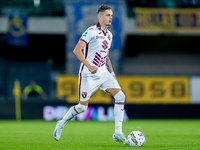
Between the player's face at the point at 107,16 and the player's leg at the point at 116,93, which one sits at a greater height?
the player's face at the point at 107,16

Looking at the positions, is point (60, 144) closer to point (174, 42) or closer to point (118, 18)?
point (118, 18)

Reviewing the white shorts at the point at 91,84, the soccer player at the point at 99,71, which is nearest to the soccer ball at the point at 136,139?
the soccer player at the point at 99,71

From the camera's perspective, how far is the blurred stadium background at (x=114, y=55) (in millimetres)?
18156

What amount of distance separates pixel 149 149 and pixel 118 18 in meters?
16.9

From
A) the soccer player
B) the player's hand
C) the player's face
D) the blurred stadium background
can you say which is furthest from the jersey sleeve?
the blurred stadium background

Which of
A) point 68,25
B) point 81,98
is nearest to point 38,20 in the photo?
point 68,25

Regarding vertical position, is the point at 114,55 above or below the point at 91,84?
below

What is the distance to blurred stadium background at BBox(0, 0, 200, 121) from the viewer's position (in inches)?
715

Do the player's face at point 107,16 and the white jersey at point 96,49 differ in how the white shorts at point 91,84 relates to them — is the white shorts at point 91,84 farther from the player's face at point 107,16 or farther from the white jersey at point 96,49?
the player's face at point 107,16

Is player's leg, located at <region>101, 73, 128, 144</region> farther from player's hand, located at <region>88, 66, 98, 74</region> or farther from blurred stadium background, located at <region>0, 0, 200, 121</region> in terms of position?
blurred stadium background, located at <region>0, 0, 200, 121</region>

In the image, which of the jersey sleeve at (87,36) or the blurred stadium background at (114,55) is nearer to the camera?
the jersey sleeve at (87,36)

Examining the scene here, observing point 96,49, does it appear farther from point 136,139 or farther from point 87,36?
point 136,139

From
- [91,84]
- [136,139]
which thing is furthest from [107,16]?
[136,139]

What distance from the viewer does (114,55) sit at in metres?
23.8
